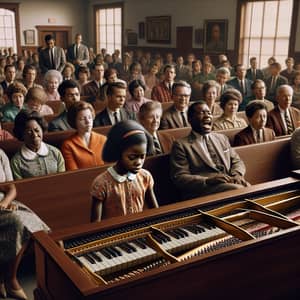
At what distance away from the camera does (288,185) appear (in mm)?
2521

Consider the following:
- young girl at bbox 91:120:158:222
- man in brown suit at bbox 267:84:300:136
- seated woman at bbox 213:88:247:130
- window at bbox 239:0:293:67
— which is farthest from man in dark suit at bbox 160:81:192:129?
window at bbox 239:0:293:67

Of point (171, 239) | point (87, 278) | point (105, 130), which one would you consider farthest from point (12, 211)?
point (105, 130)

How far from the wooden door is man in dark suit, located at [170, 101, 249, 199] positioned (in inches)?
412

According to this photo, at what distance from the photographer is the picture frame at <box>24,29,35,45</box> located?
17.9 m

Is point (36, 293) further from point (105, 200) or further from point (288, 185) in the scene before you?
point (288, 185)

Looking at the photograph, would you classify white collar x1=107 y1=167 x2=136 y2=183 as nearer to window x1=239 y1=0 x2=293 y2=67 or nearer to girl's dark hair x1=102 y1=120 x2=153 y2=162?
girl's dark hair x1=102 y1=120 x2=153 y2=162

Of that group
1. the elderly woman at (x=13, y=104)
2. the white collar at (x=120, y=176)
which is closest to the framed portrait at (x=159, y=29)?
the elderly woman at (x=13, y=104)

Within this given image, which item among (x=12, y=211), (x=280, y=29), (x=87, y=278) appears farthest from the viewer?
(x=280, y=29)

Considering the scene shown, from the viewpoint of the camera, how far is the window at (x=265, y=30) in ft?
35.9

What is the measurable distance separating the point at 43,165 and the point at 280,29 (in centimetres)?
921

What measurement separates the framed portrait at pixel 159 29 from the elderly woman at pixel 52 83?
8.81 m

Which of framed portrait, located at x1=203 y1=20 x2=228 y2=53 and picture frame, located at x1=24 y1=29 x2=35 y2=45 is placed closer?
framed portrait, located at x1=203 y1=20 x2=228 y2=53

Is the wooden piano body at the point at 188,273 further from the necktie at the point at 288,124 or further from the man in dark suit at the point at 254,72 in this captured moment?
the man in dark suit at the point at 254,72

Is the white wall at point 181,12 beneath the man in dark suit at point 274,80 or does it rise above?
above
